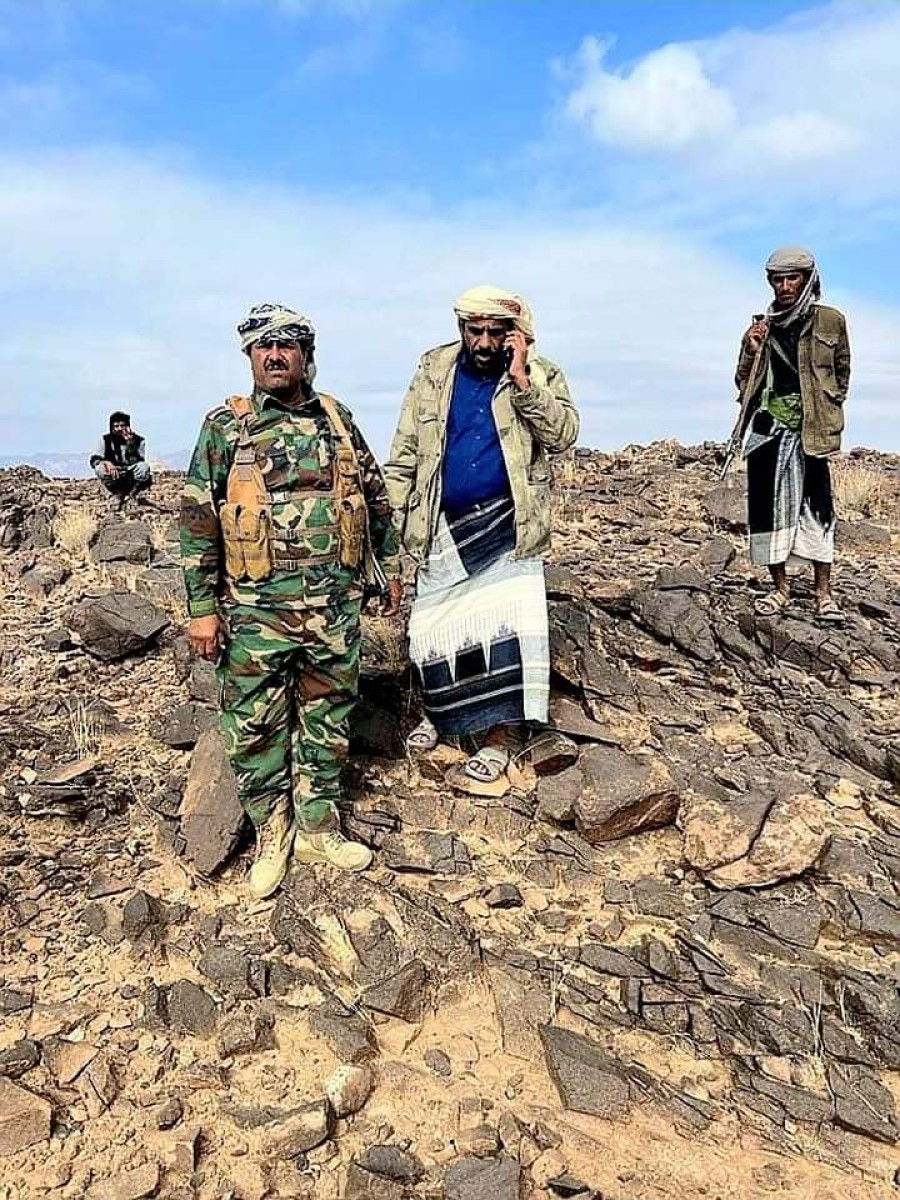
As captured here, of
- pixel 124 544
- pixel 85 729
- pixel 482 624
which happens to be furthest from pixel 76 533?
pixel 482 624

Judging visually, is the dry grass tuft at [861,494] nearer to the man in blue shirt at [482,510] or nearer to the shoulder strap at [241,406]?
the man in blue shirt at [482,510]

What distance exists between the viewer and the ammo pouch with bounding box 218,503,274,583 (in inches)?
131

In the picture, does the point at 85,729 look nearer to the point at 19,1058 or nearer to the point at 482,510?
the point at 19,1058

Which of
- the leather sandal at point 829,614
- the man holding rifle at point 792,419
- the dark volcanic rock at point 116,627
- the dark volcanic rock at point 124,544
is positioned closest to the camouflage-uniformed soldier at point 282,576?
the dark volcanic rock at point 116,627

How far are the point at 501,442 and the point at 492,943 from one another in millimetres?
1883

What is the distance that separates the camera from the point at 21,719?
489cm

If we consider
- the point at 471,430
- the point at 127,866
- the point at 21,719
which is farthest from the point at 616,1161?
the point at 21,719

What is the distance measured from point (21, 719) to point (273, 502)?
7.80ft

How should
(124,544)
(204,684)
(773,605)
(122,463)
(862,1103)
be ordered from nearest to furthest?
(862,1103), (204,684), (773,605), (124,544), (122,463)

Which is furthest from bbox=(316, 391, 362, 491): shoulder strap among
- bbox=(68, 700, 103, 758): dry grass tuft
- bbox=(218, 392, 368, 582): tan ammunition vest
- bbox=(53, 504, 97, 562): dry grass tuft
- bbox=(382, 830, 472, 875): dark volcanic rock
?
bbox=(53, 504, 97, 562): dry grass tuft

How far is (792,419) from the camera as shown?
534cm

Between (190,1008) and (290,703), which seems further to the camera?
(290,703)

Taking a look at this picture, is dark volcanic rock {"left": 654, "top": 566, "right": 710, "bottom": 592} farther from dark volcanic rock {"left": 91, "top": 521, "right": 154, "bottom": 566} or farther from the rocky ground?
dark volcanic rock {"left": 91, "top": 521, "right": 154, "bottom": 566}

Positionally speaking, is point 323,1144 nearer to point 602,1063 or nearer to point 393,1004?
point 393,1004
